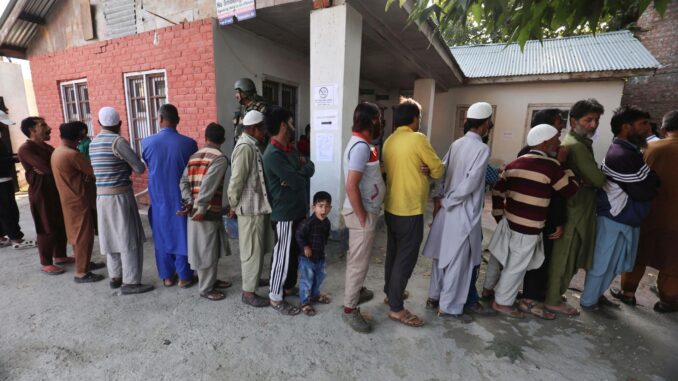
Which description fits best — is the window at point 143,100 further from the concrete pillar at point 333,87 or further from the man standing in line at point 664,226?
the man standing in line at point 664,226

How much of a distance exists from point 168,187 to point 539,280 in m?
3.45

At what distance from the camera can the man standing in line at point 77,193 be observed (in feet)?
9.76

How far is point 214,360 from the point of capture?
2.15 m

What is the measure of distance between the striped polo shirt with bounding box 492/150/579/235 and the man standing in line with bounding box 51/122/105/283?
12.7ft

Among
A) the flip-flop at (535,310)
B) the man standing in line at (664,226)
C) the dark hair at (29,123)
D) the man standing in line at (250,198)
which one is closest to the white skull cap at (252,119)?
the man standing in line at (250,198)

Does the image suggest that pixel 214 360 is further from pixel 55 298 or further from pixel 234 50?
pixel 234 50

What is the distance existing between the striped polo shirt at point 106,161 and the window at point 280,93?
281 cm

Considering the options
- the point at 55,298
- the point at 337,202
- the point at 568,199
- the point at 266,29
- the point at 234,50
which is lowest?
the point at 55,298

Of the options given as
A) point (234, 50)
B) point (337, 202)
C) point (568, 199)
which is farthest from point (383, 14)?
Answer: point (568, 199)

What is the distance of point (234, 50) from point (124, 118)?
8.15 ft

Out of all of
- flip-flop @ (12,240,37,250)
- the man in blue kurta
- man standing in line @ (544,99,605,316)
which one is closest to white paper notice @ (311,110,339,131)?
the man in blue kurta

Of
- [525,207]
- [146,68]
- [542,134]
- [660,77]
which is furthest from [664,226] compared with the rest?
[660,77]

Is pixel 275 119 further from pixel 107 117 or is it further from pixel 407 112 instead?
pixel 107 117

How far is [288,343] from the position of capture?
91.8 inches
